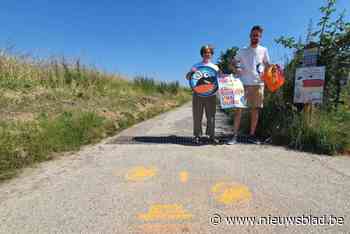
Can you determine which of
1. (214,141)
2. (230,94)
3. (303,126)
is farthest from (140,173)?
(303,126)

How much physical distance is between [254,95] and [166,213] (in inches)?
113

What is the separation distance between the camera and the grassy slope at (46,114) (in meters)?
Result: 2.88

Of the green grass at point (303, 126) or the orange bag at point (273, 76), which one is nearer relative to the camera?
the green grass at point (303, 126)

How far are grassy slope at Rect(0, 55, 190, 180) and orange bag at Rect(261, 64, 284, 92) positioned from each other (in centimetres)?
342

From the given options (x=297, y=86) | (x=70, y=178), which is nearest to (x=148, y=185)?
(x=70, y=178)

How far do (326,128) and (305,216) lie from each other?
227 centimetres

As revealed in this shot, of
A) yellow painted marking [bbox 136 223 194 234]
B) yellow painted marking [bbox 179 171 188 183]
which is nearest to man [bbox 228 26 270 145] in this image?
yellow painted marking [bbox 179 171 188 183]

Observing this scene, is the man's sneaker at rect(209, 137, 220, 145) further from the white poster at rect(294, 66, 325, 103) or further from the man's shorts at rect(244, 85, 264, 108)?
the white poster at rect(294, 66, 325, 103)

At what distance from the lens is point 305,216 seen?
170cm

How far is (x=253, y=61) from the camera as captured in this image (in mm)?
3709

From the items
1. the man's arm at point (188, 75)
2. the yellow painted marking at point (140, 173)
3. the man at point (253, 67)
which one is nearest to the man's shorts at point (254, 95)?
the man at point (253, 67)

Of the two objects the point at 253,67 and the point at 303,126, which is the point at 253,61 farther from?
the point at 303,126

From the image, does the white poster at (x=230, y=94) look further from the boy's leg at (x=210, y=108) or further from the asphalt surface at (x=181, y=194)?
the asphalt surface at (x=181, y=194)

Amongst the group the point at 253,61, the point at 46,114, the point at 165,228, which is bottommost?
the point at 165,228
